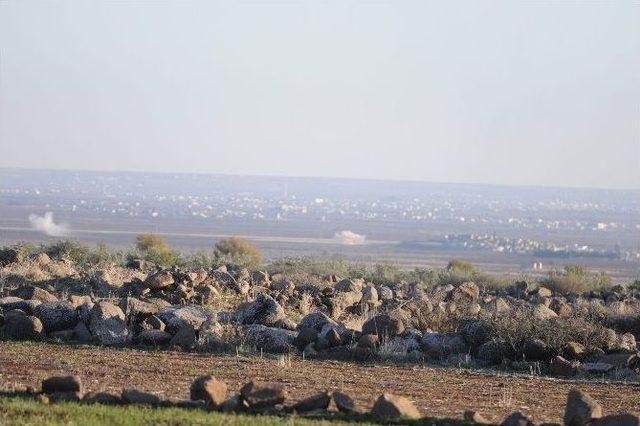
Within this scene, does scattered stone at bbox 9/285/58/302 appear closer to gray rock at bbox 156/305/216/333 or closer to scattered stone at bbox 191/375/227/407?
gray rock at bbox 156/305/216/333

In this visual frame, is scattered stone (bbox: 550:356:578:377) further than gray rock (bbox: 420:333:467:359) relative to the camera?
No

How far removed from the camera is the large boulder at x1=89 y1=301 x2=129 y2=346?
20797mm

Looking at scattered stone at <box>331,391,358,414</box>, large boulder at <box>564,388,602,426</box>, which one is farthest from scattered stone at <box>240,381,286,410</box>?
large boulder at <box>564,388,602,426</box>

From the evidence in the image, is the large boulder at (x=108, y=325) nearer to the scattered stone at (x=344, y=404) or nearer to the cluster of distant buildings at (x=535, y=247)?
the scattered stone at (x=344, y=404)

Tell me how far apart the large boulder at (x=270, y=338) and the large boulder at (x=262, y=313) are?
57.2 inches

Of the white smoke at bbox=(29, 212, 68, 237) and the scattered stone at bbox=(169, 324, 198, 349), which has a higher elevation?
the scattered stone at bbox=(169, 324, 198, 349)

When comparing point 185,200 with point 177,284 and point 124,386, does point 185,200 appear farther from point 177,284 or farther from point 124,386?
point 124,386

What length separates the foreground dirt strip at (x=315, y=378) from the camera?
15.8m

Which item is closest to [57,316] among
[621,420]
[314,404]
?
[314,404]

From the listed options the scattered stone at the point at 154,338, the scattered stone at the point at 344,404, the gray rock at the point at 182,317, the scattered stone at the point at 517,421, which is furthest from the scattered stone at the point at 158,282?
the scattered stone at the point at 517,421

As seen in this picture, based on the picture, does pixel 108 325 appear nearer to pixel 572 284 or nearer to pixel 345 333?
pixel 345 333

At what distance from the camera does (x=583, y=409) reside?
13.4m

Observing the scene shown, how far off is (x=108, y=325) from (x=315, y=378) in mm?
4898

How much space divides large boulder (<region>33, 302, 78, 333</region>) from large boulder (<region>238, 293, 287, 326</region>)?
3.07m
